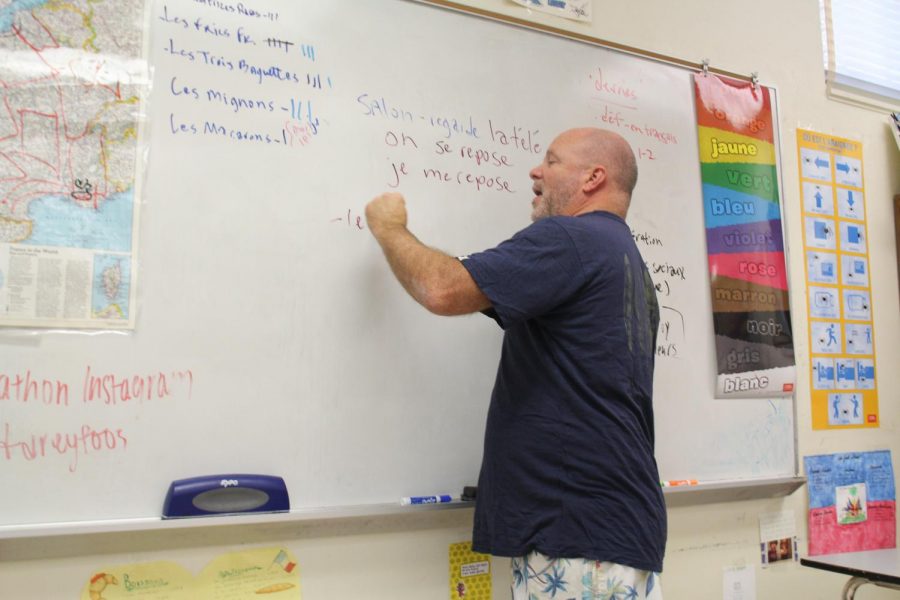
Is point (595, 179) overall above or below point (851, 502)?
above

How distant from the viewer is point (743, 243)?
6.45ft

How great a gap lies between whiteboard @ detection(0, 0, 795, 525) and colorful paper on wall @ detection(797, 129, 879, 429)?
656 millimetres

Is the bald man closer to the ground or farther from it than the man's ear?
closer to the ground

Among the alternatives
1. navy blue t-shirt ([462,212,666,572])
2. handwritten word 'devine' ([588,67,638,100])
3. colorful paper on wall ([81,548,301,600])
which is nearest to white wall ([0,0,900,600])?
colorful paper on wall ([81,548,301,600])

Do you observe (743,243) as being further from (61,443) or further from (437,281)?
(61,443)

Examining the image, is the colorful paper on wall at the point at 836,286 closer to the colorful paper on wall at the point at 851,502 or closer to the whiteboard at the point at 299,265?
the colorful paper on wall at the point at 851,502

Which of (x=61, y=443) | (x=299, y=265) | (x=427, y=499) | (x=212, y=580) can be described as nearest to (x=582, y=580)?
(x=427, y=499)

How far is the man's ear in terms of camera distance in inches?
55.5

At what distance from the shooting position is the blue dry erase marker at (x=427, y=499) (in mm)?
1444

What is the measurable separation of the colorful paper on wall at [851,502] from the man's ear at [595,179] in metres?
1.15

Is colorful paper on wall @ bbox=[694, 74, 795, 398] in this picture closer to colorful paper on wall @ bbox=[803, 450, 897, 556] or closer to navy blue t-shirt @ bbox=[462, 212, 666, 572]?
colorful paper on wall @ bbox=[803, 450, 897, 556]

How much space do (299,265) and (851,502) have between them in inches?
67.8

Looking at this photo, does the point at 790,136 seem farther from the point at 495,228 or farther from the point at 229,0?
the point at 229,0

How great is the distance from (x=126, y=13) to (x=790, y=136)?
1770 mm
